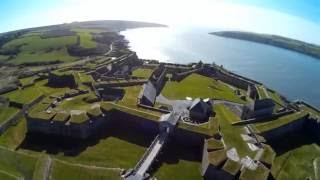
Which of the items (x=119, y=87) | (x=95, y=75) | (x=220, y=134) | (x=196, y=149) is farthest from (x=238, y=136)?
(x=95, y=75)

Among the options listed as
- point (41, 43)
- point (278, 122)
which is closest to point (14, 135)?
point (278, 122)

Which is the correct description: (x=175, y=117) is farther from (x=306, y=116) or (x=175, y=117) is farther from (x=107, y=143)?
(x=306, y=116)

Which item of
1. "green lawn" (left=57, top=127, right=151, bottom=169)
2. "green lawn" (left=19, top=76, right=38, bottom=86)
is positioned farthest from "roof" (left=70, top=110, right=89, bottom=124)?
"green lawn" (left=19, top=76, right=38, bottom=86)

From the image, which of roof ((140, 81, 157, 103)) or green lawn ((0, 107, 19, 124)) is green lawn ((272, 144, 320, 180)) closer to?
roof ((140, 81, 157, 103))

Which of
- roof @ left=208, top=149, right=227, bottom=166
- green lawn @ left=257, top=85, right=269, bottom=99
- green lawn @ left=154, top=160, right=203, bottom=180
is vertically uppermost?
roof @ left=208, top=149, right=227, bottom=166

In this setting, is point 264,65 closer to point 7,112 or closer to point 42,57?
point 42,57

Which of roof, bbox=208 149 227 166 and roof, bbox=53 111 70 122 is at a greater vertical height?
roof, bbox=53 111 70 122
